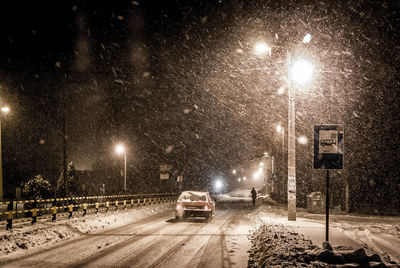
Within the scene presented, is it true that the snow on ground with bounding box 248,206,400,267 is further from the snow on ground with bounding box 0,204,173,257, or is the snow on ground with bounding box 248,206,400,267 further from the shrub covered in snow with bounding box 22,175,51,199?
the shrub covered in snow with bounding box 22,175,51,199

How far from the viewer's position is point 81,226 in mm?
15125

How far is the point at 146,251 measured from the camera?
9734 millimetres

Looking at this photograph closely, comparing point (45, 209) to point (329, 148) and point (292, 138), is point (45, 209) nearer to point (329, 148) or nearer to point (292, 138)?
point (292, 138)

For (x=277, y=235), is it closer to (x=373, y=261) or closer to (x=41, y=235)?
(x=373, y=261)

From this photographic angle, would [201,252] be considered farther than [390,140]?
No

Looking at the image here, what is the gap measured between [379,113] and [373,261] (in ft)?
60.0

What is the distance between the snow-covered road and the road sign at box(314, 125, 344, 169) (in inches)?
115

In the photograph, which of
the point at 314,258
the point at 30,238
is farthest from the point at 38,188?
the point at 314,258

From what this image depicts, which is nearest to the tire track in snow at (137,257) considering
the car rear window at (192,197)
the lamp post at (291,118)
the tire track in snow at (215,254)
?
the tire track in snow at (215,254)

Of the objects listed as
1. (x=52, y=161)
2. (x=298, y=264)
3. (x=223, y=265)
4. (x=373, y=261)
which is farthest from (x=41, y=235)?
(x=52, y=161)

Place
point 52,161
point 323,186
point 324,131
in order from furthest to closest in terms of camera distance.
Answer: point 52,161 < point 323,186 < point 324,131

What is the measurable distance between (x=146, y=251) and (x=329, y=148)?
533cm

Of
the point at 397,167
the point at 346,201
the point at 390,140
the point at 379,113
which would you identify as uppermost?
the point at 379,113

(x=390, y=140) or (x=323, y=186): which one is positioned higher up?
(x=390, y=140)
